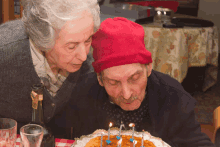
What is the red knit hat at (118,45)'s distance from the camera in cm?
115

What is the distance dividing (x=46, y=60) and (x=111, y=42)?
351mm

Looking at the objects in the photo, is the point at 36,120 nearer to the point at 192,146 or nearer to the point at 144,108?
the point at 144,108

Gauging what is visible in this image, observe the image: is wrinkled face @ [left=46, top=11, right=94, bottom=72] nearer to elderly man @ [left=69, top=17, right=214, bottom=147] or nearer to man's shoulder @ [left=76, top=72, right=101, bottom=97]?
elderly man @ [left=69, top=17, right=214, bottom=147]

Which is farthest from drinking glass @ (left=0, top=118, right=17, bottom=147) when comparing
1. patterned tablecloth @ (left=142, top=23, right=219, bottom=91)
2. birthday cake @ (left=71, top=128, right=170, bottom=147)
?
patterned tablecloth @ (left=142, top=23, right=219, bottom=91)

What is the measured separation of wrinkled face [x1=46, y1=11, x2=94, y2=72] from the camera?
1.06m

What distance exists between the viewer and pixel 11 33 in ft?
4.29

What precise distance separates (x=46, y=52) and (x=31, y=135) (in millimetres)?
474

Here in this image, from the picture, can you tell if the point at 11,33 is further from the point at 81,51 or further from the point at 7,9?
the point at 7,9

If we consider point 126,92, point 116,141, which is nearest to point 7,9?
point 126,92

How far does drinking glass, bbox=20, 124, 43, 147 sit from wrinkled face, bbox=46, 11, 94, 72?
1.11 ft

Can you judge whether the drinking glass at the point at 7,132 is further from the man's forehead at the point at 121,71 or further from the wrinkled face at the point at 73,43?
the man's forehead at the point at 121,71

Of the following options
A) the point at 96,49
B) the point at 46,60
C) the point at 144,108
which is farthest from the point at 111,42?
the point at 144,108

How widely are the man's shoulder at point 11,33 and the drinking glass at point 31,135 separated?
1.65 ft

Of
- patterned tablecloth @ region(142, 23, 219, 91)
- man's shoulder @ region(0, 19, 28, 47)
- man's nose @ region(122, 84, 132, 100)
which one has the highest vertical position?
man's shoulder @ region(0, 19, 28, 47)
